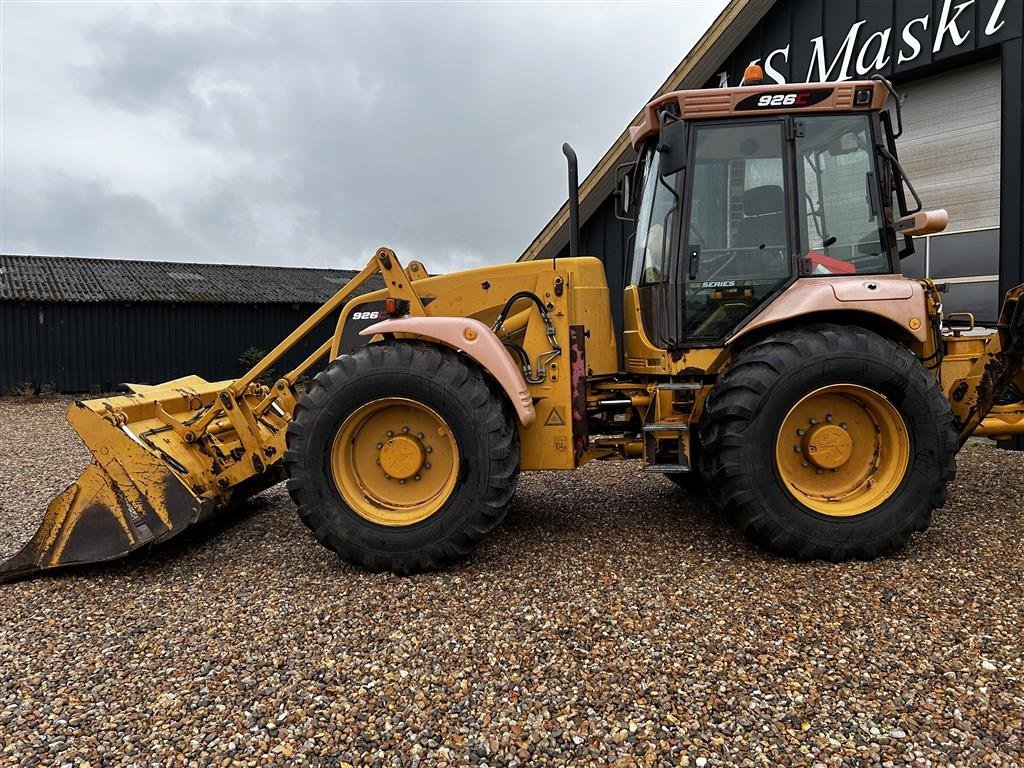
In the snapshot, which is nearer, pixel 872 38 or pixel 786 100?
pixel 786 100

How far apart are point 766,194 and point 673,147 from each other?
64cm

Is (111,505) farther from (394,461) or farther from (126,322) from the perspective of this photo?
(126,322)

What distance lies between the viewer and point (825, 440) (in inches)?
155

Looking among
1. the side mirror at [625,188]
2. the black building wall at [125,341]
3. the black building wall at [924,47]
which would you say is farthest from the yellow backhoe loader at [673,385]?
the black building wall at [125,341]

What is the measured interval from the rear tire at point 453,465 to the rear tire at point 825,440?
1268 millimetres

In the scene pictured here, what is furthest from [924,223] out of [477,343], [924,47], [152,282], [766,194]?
[152,282]

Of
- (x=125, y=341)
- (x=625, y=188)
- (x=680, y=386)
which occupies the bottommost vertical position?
(x=680, y=386)

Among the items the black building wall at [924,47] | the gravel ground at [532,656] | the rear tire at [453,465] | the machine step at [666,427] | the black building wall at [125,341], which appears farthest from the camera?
the black building wall at [125,341]

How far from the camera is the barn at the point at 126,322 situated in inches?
712

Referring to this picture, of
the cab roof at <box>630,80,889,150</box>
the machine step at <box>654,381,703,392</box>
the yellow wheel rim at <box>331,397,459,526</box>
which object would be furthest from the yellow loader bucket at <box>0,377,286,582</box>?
the cab roof at <box>630,80,889,150</box>

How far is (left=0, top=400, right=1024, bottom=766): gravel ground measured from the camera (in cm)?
234

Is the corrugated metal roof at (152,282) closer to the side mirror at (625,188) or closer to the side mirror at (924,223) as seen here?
the side mirror at (625,188)

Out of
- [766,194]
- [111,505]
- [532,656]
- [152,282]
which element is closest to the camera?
[532,656]

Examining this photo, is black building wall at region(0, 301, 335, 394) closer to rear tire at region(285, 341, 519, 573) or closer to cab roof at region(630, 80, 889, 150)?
rear tire at region(285, 341, 519, 573)
